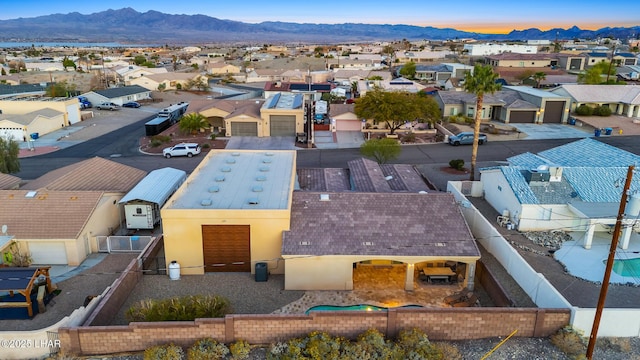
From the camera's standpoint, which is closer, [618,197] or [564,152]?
[618,197]

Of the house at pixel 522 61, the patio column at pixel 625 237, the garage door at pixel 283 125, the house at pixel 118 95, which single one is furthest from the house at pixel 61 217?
the house at pixel 522 61

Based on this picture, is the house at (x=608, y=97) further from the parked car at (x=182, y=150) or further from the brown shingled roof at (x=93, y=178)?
the brown shingled roof at (x=93, y=178)

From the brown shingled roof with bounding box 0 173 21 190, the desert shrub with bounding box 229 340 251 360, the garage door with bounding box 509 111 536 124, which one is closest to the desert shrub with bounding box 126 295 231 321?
the desert shrub with bounding box 229 340 251 360

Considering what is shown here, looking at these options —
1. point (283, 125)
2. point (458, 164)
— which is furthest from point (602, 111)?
point (283, 125)

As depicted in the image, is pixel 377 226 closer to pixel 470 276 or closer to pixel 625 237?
pixel 470 276

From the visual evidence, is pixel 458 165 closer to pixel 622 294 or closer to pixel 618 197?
pixel 618 197

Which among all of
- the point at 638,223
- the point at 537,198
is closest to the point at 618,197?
the point at 638,223
